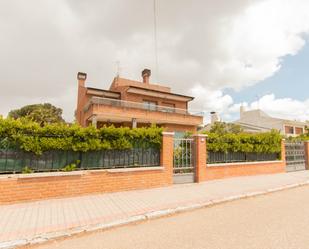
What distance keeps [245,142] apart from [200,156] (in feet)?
11.2

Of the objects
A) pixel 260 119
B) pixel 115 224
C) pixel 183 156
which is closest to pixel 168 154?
pixel 183 156

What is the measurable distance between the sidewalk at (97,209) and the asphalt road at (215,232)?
0.92 ft

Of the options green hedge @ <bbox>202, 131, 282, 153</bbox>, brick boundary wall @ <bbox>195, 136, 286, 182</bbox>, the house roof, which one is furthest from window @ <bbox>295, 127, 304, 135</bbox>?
green hedge @ <bbox>202, 131, 282, 153</bbox>

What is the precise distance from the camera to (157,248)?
3543 mm

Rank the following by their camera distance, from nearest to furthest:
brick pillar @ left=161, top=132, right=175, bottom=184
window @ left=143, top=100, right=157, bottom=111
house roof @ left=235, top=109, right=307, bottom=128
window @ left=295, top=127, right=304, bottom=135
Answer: brick pillar @ left=161, top=132, right=175, bottom=184, window @ left=143, top=100, right=157, bottom=111, house roof @ left=235, top=109, right=307, bottom=128, window @ left=295, top=127, right=304, bottom=135

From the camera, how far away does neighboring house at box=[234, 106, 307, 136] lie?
36344 mm

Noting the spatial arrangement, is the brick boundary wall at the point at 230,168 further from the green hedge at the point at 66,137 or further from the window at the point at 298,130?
the window at the point at 298,130

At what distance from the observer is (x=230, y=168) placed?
10.4 metres

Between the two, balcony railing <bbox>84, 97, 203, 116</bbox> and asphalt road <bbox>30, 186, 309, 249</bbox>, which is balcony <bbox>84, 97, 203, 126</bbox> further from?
asphalt road <bbox>30, 186, 309, 249</bbox>

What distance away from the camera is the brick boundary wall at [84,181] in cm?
590

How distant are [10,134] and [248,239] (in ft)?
21.3

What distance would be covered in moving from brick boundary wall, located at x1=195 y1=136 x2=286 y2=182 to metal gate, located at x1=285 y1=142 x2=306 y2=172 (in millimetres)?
816

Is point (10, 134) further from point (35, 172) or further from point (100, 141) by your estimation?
point (100, 141)

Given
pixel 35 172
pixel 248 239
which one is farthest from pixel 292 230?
pixel 35 172
